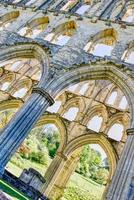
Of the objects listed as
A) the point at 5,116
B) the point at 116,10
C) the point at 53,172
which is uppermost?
the point at 116,10

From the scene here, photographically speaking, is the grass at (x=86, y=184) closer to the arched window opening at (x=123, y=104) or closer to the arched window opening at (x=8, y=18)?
the arched window opening at (x=123, y=104)

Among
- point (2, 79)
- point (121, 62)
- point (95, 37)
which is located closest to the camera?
point (121, 62)

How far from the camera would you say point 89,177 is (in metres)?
24.7

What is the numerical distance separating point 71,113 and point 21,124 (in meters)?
6.48

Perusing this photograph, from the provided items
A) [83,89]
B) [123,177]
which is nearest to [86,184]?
[83,89]

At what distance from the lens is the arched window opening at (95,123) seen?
52.3ft

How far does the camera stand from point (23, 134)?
35.8ft

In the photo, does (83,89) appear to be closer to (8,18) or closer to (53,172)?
(53,172)

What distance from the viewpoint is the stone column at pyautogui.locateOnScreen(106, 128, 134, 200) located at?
8.64 meters

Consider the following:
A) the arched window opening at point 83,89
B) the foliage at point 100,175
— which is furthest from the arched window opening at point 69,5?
the foliage at point 100,175

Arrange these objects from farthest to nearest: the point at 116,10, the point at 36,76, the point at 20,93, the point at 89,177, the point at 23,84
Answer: the point at 89,177 → the point at 36,76 → the point at 23,84 → the point at 20,93 → the point at 116,10

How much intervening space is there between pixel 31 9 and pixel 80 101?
19.6ft

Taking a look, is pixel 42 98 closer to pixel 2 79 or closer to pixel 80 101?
pixel 80 101

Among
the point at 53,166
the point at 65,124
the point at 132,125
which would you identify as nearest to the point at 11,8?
the point at 65,124
